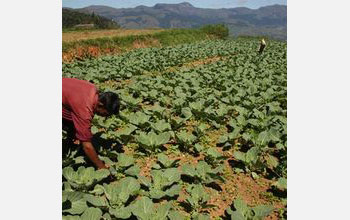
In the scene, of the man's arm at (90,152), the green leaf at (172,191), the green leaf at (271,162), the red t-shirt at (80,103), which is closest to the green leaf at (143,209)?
the green leaf at (172,191)

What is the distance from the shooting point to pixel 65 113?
4.04m

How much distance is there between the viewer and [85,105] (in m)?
3.63

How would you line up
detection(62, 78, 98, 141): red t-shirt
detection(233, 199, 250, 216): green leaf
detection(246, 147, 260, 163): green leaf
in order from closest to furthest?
1. detection(62, 78, 98, 141): red t-shirt
2. detection(233, 199, 250, 216): green leaf
3. detection(246, 147, 260, 163): green leaf

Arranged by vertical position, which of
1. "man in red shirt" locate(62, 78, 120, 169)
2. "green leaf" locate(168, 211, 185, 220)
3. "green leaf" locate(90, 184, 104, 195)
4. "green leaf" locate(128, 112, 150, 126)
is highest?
"man in red shirt" locate(62, 78, 120, 169)

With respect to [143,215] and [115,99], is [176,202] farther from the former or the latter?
[115,99]

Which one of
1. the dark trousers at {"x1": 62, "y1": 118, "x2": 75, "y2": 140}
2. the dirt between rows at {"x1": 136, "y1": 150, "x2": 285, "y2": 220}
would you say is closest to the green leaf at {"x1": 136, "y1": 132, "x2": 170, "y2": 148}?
the dirt between rows at {"x1": 136, "y1": 150, "x2": 285, "y2": 220}

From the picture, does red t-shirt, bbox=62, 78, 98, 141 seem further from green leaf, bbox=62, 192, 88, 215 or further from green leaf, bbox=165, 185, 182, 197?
green leaf, bbox=165, 185, 182, 197

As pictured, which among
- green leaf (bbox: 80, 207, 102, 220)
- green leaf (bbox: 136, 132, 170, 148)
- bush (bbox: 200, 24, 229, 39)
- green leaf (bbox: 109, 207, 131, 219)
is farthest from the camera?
bush (bbox: 200, 24, 229, 39)

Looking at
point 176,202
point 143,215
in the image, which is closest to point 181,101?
point 176,202

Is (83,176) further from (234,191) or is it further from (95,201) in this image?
(234,191)

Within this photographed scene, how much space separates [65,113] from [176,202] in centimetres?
168

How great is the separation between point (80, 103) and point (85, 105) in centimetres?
6

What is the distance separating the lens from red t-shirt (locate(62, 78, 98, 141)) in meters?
Answer: 3.57

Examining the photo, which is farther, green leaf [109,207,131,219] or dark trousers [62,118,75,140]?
dark trousers [62,118,75,140]
